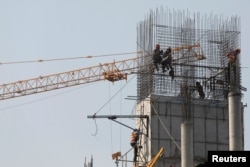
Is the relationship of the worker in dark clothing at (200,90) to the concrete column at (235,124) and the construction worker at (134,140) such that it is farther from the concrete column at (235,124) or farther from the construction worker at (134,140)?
the concrete column at (235,124)

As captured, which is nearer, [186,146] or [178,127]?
[186,146]

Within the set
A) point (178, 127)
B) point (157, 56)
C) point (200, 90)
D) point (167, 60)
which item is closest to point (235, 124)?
point (157, 56)

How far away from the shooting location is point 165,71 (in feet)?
254

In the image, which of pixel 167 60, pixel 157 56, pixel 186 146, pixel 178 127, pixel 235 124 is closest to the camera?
pixel 235 124

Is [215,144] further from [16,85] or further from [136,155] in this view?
[16,85]

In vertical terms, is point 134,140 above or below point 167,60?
below

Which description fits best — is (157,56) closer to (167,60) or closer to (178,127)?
(167,60)

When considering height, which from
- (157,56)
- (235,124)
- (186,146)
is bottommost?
(186,146)

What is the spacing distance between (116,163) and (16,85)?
91.8ft

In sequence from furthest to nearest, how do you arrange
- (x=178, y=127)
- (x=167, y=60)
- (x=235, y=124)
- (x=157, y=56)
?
(x=178, y=127), (x=167, y=60), (x=157, y=56), (x=235, y=124)

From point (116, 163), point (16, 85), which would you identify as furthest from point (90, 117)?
point (16, 85)

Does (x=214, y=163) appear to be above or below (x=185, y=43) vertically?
below

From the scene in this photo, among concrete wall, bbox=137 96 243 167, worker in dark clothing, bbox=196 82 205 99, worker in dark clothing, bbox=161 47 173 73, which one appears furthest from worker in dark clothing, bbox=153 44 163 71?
concrete wall, bbox=137 96 243 167

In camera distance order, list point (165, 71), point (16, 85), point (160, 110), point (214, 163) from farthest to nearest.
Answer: point (16, 85) → point (160, 110) → point (165, 71) → point (214, 163)
